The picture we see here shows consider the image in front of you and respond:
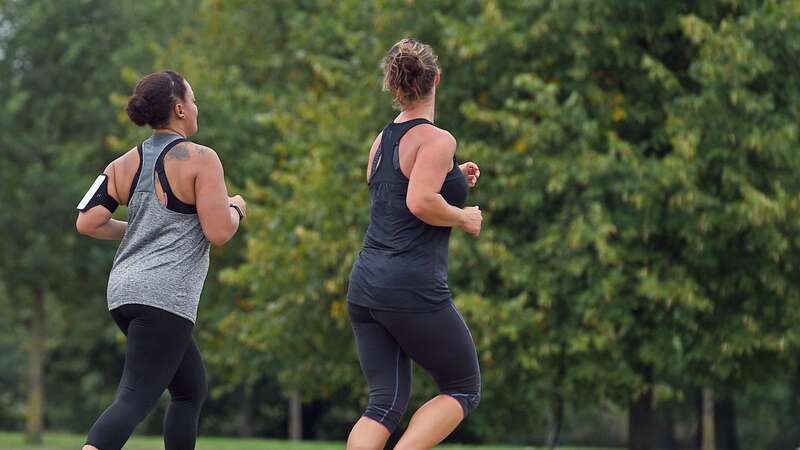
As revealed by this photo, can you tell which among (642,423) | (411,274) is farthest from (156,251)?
(642,423)

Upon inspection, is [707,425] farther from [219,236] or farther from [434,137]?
[434,137]

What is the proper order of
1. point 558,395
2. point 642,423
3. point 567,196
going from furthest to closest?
point 642,423, point 558,395, point 567,196

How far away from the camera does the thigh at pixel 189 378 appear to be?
5.42 m

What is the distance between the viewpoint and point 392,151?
196 inches

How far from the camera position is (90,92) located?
70.0 feet

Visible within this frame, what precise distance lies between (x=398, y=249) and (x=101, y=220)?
1.28 metres

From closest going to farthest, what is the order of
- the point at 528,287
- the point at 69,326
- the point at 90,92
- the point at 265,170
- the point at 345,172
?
the point at 528,287
the point at 345,172
the point at 265,170
the point at 90,92
the point at 69,326

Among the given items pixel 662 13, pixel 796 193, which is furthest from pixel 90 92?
pixel 796 193

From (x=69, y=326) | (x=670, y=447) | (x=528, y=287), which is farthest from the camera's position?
(x=670, y=447)

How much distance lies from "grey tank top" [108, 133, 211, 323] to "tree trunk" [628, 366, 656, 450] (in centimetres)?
1130

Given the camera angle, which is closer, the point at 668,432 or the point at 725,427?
the point at 725,427

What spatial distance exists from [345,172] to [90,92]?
736 cm

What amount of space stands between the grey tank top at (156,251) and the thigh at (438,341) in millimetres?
797

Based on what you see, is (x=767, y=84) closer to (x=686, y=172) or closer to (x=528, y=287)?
(x=686, y=172)
